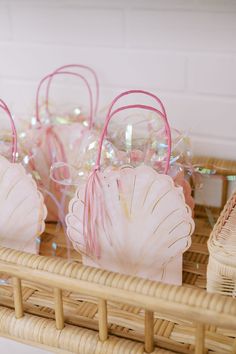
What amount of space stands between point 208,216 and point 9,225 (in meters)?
0.40

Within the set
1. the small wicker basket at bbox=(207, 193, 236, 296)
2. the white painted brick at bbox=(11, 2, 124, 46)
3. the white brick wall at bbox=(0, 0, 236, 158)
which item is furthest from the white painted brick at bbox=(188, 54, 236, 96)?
the small wicker basket at bbox=(207, 193, 236, 296)

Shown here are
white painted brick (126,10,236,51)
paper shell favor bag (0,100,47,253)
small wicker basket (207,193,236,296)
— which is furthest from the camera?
white painted brick (126,10,236,51)

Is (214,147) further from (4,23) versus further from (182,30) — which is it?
(4,23)

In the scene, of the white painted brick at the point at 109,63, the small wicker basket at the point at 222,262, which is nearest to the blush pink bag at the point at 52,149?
the white painted brick at the point at 109,63

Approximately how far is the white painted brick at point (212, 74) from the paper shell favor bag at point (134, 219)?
0.83ft

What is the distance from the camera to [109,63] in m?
1.13

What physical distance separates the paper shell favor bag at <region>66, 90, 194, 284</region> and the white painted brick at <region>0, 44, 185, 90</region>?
261mm

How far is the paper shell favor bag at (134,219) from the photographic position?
2.73 feet

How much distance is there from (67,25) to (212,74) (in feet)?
1.05

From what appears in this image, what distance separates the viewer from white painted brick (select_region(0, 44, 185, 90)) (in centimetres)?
108

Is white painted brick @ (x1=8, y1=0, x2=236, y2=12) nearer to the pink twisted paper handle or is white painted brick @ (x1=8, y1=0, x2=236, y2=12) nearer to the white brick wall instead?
the white brick wall

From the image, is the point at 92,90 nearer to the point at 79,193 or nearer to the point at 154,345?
Result: the point at 79,193

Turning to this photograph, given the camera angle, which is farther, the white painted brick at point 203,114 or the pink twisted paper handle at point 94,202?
the white painted brick at point 203,114

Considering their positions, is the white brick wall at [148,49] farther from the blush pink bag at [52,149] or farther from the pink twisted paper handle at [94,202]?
the pink twisted paper handle at [94,202]
